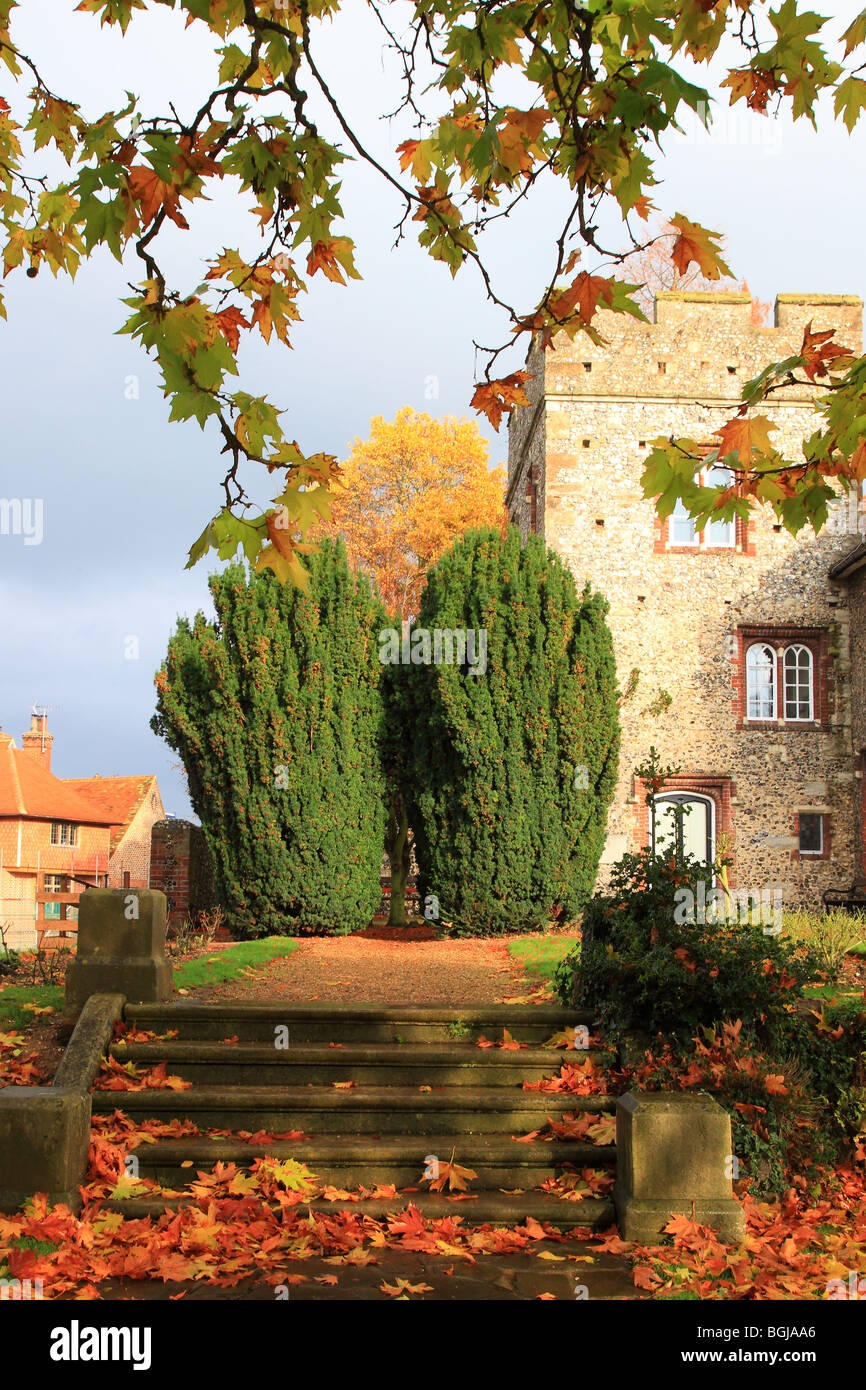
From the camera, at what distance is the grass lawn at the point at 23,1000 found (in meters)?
7.49

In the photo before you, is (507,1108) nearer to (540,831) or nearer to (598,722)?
(540,831)

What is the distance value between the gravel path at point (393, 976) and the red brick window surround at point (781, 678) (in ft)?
28.7

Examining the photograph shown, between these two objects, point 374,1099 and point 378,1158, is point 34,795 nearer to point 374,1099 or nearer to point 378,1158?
point 374,1099

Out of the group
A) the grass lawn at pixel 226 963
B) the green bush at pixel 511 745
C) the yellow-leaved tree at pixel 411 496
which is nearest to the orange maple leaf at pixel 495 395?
the grass lawn at pixel 226 963

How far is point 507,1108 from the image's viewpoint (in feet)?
20.6

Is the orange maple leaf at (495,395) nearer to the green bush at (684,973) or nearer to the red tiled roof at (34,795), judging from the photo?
the green bush at (684,973)

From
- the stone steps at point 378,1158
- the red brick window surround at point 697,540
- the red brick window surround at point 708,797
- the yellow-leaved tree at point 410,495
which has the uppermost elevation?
the yellow-leaved tree at point 410,495

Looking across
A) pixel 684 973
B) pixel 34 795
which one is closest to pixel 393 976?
pixel 684 973

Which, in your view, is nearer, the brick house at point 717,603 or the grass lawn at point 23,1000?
the grass lawn at point 23,1000

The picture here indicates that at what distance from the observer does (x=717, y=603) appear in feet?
66.1

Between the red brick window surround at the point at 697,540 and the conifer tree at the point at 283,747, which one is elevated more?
the red brick window surround at the point at 697,540

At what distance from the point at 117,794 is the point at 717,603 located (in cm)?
2775

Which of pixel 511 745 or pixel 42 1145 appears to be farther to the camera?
pixel 511 745
